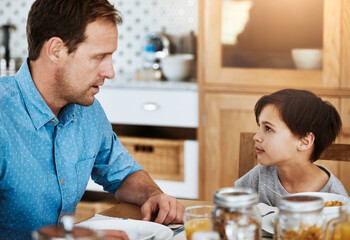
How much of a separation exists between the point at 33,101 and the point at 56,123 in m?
0.09

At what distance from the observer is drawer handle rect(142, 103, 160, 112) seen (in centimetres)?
317

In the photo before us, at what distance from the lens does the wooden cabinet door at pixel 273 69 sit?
109 inches

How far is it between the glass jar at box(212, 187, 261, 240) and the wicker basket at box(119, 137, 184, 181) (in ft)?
7.23

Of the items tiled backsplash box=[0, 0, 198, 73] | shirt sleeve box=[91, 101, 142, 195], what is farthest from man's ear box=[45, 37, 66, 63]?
tiled backsplash box=[0, 0, 198, 73]

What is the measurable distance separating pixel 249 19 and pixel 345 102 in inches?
27.6

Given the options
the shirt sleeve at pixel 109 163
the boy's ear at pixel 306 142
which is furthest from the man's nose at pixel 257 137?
the shirt sleeve at pixel 109 163

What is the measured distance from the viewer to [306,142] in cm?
161

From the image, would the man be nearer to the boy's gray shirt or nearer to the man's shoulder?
the man's shoulder

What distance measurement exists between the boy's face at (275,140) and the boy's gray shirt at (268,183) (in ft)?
0.10

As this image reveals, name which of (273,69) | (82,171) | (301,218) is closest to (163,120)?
(273,69)

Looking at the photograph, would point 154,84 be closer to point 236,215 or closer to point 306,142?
point 306,142

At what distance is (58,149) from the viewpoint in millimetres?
1498

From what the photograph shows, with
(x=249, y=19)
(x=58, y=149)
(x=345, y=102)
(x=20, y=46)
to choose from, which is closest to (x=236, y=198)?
(x=58, y=149)

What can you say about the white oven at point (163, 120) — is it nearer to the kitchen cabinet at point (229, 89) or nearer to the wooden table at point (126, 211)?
the kitchen cabinet at point (229, 89)
